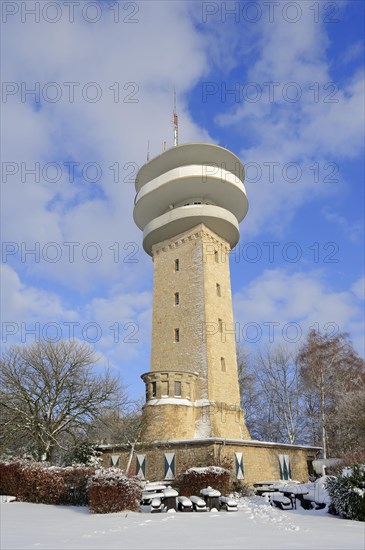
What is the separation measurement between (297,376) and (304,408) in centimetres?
286

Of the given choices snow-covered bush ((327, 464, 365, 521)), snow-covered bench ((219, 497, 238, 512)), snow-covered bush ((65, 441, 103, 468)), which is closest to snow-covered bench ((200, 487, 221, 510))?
snow-covered bench ((219, 497, 238, 512))

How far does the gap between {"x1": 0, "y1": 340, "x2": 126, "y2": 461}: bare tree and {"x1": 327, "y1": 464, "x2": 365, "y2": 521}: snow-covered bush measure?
1264 centimetres

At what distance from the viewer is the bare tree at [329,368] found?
31656mm

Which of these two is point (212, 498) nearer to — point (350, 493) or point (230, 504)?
point (230, 504)

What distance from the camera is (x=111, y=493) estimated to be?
13.0 meters

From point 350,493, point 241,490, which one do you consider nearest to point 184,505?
point 350,493

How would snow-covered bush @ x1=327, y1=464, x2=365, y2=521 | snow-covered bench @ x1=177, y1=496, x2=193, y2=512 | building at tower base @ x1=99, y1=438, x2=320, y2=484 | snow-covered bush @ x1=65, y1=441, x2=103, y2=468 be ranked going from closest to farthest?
snow-covered bush @ x1=327, y1=464, x2=365, y2=521 < snow-covered bench @ x1=177, y1=496, x2=193, y2=512 < building at tower base @ x1=99, y1=438, x2=320, y2=484 < snow-covered bush @ x1=65, y1=441, x2=103, y2=468

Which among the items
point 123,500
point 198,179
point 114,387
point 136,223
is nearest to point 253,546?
point 123,500

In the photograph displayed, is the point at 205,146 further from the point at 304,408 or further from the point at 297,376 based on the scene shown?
the point at 304,408

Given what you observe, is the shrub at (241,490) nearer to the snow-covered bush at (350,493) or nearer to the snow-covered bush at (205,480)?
the snow-covered bush at (205,480)

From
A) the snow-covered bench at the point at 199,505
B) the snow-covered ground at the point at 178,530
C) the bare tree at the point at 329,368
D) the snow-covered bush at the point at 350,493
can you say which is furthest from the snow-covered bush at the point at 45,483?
the bare tree at the point at 329,368

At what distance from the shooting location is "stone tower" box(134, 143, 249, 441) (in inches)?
957

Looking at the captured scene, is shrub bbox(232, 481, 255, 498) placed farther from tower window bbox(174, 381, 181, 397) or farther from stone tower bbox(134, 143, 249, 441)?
tower window bbox(174, 381, 181, 397)

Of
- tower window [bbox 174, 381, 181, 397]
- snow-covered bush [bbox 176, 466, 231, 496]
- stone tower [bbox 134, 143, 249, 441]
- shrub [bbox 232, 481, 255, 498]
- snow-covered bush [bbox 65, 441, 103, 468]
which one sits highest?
stone tower [bbox 134, 143, 249, 441]
